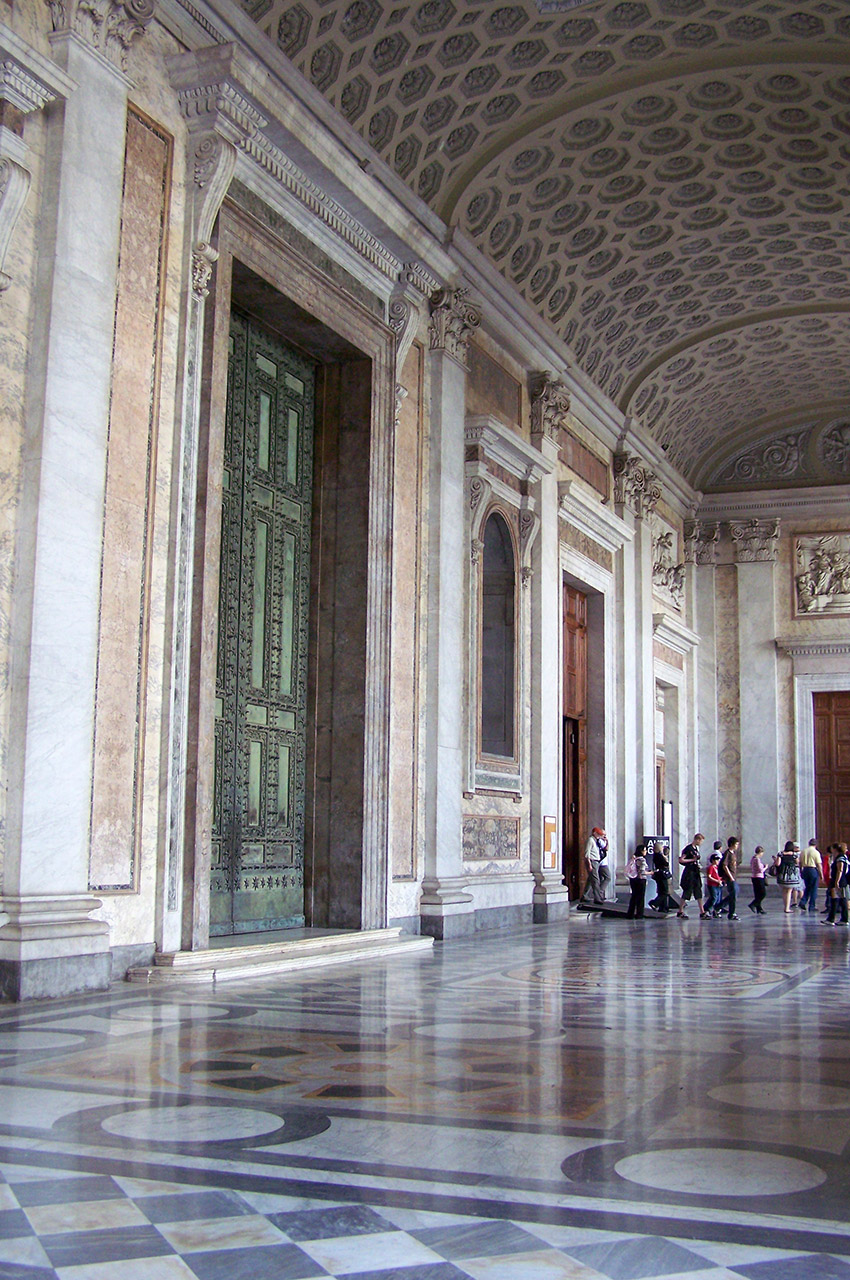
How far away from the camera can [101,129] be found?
7.10m

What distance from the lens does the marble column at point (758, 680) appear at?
21859mm

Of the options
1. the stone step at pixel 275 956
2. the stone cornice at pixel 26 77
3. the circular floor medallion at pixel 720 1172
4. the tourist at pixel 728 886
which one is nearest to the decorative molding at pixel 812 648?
the tourist at pixel 728 886

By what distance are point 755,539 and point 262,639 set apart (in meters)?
14.7

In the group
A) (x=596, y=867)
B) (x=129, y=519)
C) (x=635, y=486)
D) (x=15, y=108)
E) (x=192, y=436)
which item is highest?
(x=635, y=486)

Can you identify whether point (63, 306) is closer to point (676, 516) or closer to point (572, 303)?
point (572, 303)

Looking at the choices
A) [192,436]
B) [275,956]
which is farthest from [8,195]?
[275,956]

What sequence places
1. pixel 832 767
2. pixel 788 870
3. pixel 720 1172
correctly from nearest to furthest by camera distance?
pixel 720 1172, pixel 788 870, pixel 832 767

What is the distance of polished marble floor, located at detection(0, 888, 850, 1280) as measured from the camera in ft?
8.45

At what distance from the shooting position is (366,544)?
1030 centimetres

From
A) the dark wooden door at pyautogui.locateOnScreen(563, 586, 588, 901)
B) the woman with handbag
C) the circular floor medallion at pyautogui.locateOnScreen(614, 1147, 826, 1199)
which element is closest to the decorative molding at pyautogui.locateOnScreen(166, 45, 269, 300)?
the circular floor medallion at pyautogui.locateOnScreen(614, 1147, 826, 1199)

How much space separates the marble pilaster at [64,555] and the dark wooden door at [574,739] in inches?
396

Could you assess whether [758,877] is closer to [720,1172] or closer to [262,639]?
[262,639]

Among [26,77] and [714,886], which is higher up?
[26,77]

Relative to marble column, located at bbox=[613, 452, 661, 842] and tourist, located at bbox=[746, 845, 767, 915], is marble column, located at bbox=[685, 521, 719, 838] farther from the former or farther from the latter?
tourist, located at bbox=[746, 845, 767, 915]
